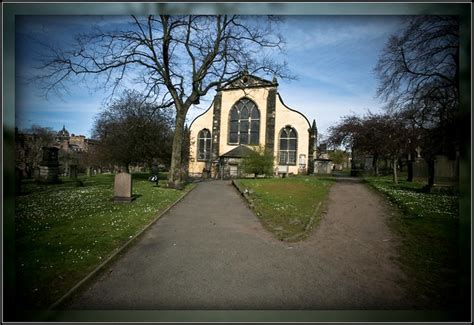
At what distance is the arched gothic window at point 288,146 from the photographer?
36.8 m

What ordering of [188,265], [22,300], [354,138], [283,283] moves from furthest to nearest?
[354,138] → [188,265] → [283,283] → [22,300]

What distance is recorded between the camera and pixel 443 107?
5109 mm

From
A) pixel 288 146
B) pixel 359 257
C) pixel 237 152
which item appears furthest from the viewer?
pixel 288 146

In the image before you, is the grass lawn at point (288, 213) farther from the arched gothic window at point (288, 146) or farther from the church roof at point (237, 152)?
the arched gothic window at point (288, 146)

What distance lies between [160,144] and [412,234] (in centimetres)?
2361

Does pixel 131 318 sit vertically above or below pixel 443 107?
below

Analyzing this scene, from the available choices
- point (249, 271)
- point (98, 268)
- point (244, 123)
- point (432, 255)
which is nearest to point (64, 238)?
point (98, 268)

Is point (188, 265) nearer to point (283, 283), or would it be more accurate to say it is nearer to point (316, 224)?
point (283, 283)

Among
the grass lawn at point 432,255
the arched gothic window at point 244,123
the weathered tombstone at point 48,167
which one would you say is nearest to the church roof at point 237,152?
the arched gothic window at point 244,123

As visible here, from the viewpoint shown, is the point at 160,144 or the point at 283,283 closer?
the point at 283,283

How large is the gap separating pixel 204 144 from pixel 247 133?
25.2 ft

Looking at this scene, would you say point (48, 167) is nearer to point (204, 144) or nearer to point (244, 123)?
point (204, 144)

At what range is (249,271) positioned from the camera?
14.5ft

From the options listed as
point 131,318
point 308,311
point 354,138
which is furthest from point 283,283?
point 354,138
